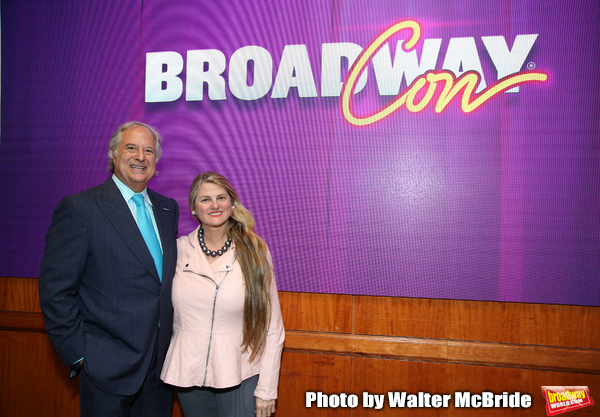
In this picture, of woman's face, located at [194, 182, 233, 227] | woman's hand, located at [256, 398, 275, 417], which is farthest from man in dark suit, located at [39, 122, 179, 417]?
woman's hand, located at [256, 398, 275, 417]

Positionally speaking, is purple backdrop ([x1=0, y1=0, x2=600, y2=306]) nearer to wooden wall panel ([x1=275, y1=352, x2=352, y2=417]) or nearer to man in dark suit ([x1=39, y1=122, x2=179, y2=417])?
wooden wall panel ([x1=275, y1=352, x2=352, y2=417])

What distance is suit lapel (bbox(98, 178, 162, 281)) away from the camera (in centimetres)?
186

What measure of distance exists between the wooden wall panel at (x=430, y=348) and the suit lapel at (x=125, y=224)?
1094 millimetres

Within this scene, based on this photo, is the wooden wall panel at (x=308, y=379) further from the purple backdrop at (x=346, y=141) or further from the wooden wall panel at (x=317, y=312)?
the purple backdrop at (x=346, y=141)

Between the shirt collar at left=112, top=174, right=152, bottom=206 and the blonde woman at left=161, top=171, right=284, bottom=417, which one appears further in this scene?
the shirt collar at left=112, top=174, right=152, bottom=206

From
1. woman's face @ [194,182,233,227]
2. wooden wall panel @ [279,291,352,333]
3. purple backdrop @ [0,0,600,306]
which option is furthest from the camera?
wooden wall panel @ [279,291,352,333]

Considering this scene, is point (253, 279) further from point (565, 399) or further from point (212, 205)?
point (565, 399)

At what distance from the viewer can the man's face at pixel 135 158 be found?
1.96m

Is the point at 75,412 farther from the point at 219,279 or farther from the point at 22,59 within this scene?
the point at 22,59

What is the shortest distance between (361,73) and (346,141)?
1.51 ft

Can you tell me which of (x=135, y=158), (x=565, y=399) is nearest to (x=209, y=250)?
(x=135, y=158)

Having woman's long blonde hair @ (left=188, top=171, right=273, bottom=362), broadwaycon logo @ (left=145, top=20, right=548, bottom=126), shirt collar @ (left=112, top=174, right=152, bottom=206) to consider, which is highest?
broadwaycon logo @ (left=145, top=20, right=548, bottom=126)

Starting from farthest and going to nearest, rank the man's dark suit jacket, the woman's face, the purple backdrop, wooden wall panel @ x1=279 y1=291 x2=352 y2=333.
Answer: wooden wall panel @ x1=279 y1=291 x2=352 y2=333 → the purple backdrop → the woman's face → the man's dark suit jacket

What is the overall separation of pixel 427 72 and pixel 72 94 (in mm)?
2574
